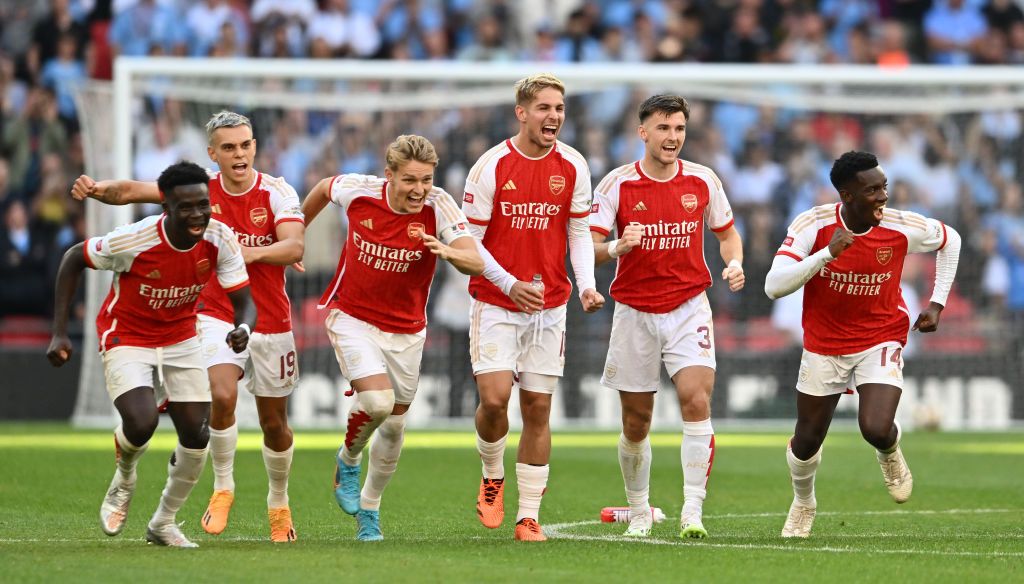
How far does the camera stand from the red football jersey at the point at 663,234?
32.6ft

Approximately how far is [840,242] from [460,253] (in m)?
2.14

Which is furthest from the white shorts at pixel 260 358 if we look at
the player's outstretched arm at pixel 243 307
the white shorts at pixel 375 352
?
the player's outstretched arm at pixel 243 307

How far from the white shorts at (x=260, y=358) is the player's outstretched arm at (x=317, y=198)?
765 millimetres

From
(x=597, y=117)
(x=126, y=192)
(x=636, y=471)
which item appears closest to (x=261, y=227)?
(x=126, y=192)

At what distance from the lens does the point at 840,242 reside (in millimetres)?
9164

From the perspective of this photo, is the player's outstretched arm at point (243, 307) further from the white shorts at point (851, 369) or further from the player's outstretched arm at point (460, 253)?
the white shorts at point (851, 369)

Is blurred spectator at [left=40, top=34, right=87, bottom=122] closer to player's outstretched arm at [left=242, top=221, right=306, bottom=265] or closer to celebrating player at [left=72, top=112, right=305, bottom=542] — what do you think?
celebrating player at [left=72, top=112, right=305, bottom=542]

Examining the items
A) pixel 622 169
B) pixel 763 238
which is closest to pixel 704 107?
pixel 763 238

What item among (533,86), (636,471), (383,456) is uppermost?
(533,86)

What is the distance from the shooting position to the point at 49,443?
1662 cm

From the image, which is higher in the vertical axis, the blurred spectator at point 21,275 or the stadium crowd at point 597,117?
the stadium crowd at point 597,117

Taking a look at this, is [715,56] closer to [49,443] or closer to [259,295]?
[49,443]

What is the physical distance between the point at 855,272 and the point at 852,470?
5582mm

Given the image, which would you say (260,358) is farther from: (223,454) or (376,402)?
(376,402)
